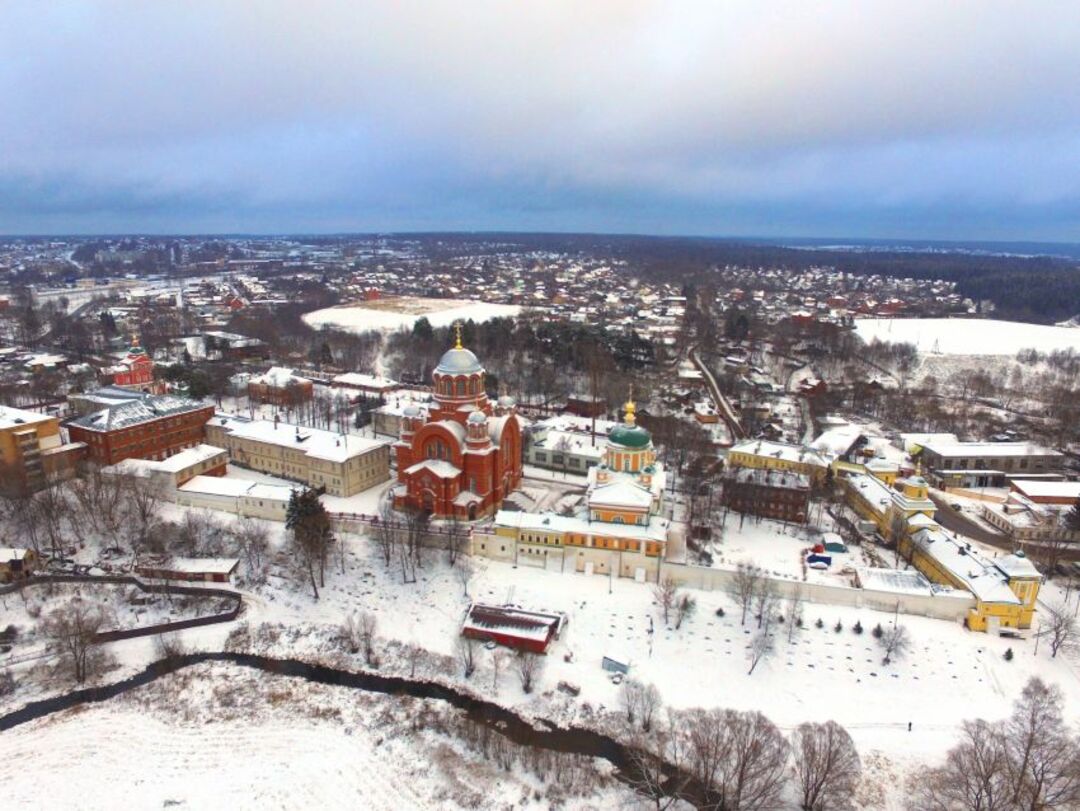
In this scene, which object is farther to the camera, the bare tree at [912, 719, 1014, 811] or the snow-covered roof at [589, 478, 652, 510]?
the snow-covered roof at [589, 478, 652, 510]

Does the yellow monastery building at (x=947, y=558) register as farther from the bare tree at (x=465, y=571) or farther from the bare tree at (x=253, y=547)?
the bare tree at (x=253, y=547)

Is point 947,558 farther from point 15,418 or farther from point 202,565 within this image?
point 15,418

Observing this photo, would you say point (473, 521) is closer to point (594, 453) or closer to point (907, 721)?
point (594, 453)

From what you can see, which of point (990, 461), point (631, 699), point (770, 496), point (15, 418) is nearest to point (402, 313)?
point (15, 418)

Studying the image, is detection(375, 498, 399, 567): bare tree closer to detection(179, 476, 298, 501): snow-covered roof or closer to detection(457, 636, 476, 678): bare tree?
detection(179, 476, 298, 501): snow-covered roof

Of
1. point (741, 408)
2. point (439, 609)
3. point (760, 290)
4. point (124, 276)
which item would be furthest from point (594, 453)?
point (124, 276)

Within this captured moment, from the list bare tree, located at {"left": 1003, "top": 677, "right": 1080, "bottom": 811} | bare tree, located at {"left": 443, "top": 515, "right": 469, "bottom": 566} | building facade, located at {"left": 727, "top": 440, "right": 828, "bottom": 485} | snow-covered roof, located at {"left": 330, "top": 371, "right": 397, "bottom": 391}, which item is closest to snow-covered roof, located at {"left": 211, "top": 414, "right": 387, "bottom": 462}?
bare tree, located at {"left": 443, "top": 515, "right": 469, "bottom": 566}

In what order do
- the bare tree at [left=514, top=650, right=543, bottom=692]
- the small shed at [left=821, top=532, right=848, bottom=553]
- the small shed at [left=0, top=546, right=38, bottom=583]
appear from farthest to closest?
the small shed at [left=821, top=532, right=848, bottom=553], the small shed at [left=0, top=546, right=38, bottom=583], the bare tree at [left=514, top=650, right=543, bottom=692]
